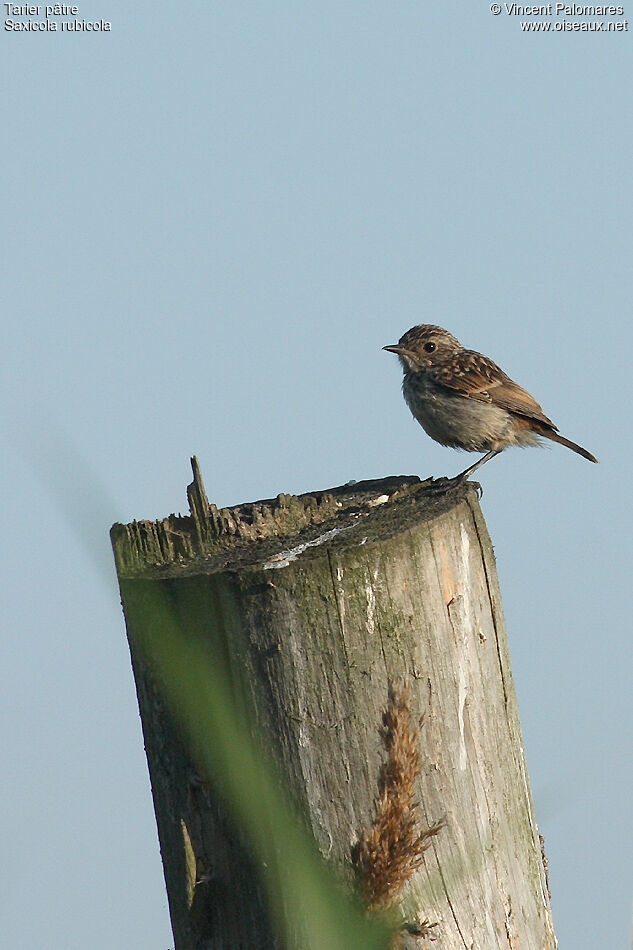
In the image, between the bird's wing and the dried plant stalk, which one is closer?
the dried plant stalk

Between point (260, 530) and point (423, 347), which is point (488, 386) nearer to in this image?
point (423, 347)

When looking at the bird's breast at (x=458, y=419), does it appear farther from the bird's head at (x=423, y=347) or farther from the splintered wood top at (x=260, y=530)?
the splintered wood top at (x=260, y=530)

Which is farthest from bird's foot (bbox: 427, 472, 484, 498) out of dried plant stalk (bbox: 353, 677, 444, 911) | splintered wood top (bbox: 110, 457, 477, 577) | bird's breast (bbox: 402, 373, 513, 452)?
bird's breast (bbox: 402, 373, 513, 452)

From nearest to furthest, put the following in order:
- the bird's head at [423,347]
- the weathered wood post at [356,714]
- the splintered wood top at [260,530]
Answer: the weathered wood post at [356,714] < the splintered wood top at [260,530] < the bird's head at [423,347]

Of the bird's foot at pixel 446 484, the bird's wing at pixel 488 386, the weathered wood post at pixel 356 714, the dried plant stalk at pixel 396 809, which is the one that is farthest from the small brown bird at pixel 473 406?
the dried plant stalk at pixel 396 809

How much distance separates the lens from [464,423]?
26.0ft

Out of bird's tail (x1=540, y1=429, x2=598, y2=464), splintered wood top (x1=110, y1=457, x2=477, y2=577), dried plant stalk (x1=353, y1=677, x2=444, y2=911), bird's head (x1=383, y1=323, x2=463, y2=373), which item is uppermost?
bird's head (x1=383, y1=323, x2=463, y2=373)

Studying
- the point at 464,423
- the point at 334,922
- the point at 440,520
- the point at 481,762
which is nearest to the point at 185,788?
the point at 334,922

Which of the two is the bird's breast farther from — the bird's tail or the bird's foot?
the bird's foot

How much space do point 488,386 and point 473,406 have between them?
228 millimetres

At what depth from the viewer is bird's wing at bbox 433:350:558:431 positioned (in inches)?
315

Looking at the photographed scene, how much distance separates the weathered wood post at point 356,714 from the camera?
2.98m

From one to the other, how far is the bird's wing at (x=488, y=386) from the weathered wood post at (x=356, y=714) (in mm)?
4606

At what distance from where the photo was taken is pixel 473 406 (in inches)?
313
